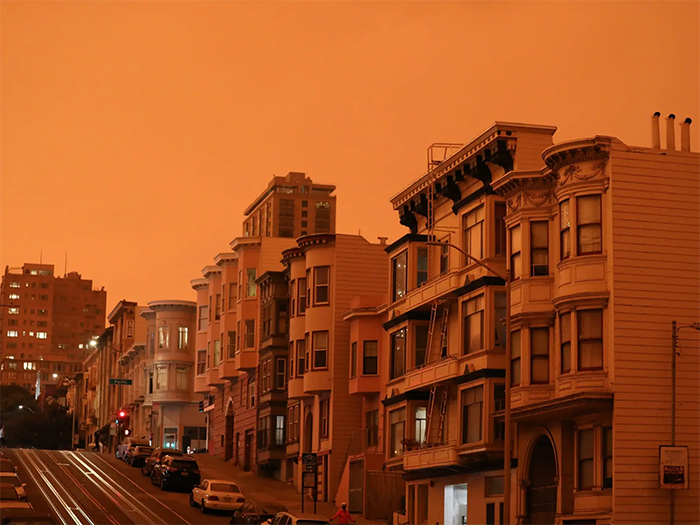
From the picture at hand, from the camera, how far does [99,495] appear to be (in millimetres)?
55531

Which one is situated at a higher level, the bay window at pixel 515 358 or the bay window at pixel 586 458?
the bay window at pixel 515 358

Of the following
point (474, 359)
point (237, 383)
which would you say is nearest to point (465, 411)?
point (474, 359)

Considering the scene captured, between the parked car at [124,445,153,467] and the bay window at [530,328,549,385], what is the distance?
3985 cm

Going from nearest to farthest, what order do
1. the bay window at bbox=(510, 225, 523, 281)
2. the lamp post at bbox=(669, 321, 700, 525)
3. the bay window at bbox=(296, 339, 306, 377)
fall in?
the lamp post at bbox=(669, 321, 700, 525)
the bay window at bbox=(510, 225, 523, 281)
the bay window at bbox=(296, 339, 306, 377)

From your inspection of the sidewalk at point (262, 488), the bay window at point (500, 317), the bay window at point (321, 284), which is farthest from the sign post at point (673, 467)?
the bay window at point (321, 284)

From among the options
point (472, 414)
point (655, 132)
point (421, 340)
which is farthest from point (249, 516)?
point (655, 132)

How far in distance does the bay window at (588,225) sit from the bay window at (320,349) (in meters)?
25.8

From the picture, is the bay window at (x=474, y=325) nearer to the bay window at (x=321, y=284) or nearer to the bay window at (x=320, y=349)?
the bay window at (x=320, y=349)

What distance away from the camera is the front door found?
263 feet

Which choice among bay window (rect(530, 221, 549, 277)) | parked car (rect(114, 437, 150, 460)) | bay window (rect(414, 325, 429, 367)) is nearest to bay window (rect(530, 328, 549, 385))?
bay window (rect(530, 221, 549, 277))

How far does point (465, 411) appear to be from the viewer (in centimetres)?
4334

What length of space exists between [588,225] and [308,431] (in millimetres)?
30233

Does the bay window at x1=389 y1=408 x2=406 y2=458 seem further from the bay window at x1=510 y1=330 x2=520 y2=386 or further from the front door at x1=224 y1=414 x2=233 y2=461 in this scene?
the front door at x1=224 y1=414 x2=233 y2=461

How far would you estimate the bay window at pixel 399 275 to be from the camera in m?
50.1
